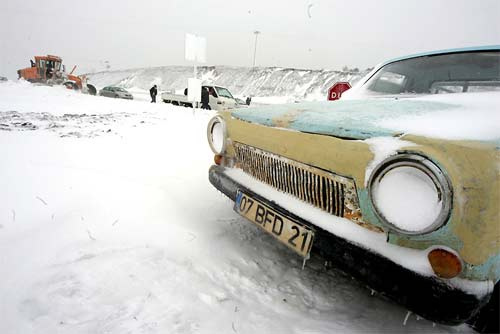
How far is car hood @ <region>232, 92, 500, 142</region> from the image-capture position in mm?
1206

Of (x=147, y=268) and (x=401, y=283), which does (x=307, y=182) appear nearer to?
(x=401, y=283)

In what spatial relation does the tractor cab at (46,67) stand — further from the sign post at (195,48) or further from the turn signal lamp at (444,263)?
the turn signal lamp at (444,263)

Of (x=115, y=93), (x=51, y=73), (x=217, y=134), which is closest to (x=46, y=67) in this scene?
(x=51, y=73)

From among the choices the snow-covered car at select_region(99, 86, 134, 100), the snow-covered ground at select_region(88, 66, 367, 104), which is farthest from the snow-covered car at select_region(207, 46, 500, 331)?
the snow-covered ground at select_region(88, 66, 367, 104)

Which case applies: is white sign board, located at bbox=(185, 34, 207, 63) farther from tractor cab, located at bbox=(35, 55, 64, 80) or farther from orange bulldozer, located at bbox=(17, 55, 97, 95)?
tractor cab, located at bbox=(35, 55, 64, 80)

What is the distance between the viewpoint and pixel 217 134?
92.7 inches

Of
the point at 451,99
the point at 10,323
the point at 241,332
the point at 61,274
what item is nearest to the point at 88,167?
the point at 61,274

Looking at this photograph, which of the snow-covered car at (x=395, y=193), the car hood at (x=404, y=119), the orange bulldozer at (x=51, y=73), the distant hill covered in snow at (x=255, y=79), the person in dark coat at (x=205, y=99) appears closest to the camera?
the snow-covered car at (x=395, y=193)

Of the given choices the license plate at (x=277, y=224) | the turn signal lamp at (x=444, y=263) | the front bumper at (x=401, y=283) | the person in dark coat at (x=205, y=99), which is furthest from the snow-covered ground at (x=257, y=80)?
the turn signal lamp at (x=444, y=263)

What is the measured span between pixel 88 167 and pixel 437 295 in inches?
127

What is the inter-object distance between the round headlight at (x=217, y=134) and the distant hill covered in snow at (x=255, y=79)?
33.5 metres

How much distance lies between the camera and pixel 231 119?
7.18 ft

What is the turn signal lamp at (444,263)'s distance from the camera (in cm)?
103

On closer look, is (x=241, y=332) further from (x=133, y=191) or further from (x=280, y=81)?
(x=280, y=81)
